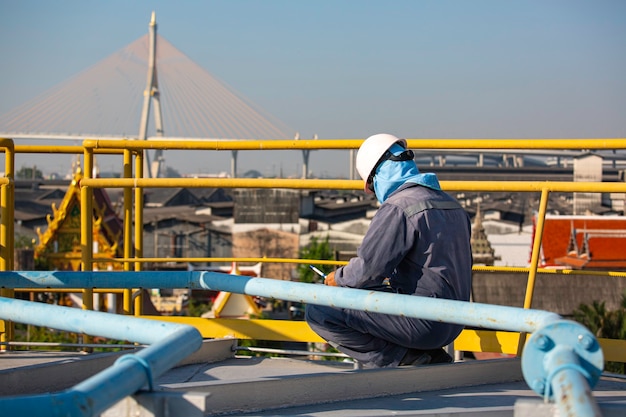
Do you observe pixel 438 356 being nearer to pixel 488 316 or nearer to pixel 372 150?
pixel 372 150

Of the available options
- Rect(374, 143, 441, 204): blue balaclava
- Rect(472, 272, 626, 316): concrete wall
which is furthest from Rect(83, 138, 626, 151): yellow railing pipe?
Rect(472, 272, 626, 316): concrete wall

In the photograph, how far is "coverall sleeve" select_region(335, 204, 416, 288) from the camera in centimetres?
280

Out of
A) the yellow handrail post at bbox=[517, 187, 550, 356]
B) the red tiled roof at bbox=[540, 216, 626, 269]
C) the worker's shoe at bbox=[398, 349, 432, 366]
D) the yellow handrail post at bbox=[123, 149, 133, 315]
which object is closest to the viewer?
the worker's shoe at bbox=[398, 349, 432, 366]

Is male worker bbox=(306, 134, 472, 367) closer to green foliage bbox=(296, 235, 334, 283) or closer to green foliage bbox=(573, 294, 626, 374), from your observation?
green foliage bbox=(573, 294, 626, 374)

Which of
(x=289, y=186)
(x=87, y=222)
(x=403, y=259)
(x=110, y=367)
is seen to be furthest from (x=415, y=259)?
(x=87, y=222)

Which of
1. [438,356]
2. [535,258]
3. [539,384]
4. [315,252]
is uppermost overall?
[535,258]

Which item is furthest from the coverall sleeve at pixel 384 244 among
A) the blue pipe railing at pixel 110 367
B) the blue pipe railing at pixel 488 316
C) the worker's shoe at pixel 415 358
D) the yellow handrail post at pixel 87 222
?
the yellow handrail post at pixel 87 222

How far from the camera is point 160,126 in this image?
86.9 metres

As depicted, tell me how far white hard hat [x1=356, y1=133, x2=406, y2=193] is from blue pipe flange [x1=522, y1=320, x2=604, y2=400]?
1.37 m

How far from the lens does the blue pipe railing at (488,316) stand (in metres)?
1.56

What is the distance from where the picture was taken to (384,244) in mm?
2809

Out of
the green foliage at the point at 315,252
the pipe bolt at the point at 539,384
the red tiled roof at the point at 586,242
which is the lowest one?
the green foliage at the point at 315,252

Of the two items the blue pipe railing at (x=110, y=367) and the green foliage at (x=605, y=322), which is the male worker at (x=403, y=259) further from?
the green foliage at (x=605, y=322)

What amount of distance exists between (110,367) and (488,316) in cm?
79
